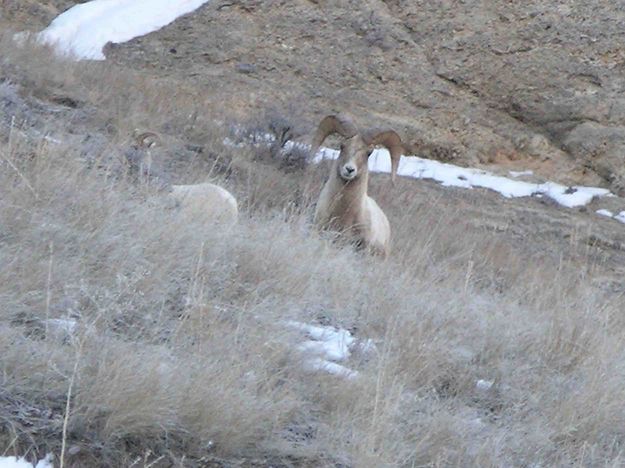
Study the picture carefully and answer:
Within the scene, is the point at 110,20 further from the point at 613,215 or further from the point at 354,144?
the point at 354,144

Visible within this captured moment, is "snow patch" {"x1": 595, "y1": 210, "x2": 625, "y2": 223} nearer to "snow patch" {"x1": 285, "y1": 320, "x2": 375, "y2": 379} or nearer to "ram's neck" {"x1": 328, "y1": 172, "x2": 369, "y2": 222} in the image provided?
"ram's neck" {"x1": 328, "y1": 172, "x2": 369, "y2": 222}

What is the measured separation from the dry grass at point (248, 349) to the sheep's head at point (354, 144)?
2256 mm

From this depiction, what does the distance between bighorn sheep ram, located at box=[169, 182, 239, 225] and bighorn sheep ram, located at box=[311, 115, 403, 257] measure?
1238mm

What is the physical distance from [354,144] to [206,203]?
2240mm

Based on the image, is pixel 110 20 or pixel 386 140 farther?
pixel 110 20

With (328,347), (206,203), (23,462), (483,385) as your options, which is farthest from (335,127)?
(23,462)

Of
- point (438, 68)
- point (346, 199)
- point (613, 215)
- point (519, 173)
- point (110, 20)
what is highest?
point (438, 68)

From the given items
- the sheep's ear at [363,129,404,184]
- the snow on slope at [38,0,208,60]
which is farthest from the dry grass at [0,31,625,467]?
the snow on slope at [38,0,208,60]

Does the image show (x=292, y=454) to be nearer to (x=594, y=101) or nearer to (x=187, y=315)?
(x=187, y=315)

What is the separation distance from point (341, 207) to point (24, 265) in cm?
551

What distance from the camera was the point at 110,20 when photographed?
20.0 m

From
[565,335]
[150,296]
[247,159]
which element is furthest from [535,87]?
[150,296]

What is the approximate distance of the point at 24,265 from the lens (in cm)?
495

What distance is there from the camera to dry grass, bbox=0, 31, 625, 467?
14.1 feet
